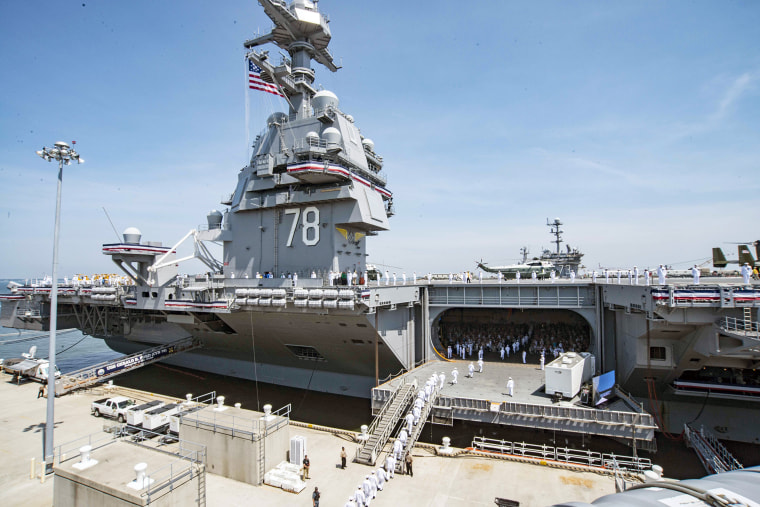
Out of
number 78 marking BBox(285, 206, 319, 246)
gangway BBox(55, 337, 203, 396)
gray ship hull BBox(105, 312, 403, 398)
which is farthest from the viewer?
gangway BBox(55, 337, 203, 396)

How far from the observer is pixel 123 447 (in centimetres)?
1131

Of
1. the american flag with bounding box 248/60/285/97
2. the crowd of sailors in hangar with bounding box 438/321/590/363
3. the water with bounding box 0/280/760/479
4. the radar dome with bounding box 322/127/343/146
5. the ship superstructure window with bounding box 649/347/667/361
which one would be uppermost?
the american flag with bounding box 248/60/285/97

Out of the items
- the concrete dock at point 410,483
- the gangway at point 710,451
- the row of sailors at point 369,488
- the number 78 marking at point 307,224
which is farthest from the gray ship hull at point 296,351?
the gangway at point 710,451

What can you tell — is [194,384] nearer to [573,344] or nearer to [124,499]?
[124,499]

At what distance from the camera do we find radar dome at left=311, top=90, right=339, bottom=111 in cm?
2141

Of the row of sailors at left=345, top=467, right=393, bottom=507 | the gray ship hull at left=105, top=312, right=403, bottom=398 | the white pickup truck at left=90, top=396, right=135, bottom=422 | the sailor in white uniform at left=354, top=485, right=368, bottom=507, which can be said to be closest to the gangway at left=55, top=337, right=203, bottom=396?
the gray ship hull at left=105, top=312, right=403, bottom=398

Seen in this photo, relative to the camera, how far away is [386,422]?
48.3ft

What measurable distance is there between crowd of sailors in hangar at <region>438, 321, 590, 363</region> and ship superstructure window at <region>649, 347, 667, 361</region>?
7.02m

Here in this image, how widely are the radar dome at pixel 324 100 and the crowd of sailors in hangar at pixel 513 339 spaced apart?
51.5 ft

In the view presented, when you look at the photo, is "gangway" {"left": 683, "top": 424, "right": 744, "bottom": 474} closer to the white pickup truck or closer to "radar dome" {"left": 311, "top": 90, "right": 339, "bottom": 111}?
"radar dome" {"left": 311, "top": 90, "right": 339, "bottom": 111}

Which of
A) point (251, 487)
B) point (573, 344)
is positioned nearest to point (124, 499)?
point (251, 487)

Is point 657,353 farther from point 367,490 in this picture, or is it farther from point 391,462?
point 367,490

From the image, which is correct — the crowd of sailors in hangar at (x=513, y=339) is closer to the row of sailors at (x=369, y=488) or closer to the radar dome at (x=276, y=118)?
the row of sailors at (x=369, y=488)

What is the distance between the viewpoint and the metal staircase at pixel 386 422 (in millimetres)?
13891
